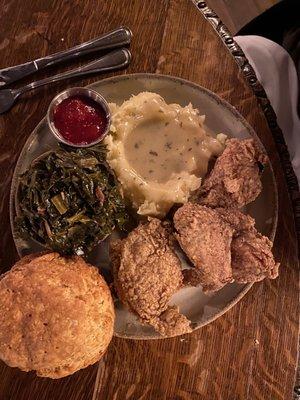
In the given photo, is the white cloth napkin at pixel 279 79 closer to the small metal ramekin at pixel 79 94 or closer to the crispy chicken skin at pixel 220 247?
the crispy chicken skin at pixel 220 247

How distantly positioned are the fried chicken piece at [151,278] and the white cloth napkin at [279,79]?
1403 mm

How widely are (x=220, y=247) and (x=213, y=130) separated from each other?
3.09ft

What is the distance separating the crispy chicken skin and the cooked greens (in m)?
0.48

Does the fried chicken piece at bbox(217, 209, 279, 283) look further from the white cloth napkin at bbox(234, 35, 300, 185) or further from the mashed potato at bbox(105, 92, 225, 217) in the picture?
the white cloth napkin at bbox(234, 35, 300, 185)

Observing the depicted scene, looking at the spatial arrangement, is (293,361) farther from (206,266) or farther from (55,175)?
(55,175)

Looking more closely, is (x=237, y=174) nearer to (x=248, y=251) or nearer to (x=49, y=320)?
(x=248, y=251)

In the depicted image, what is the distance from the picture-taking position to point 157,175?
360 centimetres

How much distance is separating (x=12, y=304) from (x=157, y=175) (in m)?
1.23

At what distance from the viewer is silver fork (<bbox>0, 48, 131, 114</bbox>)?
3.79 meters

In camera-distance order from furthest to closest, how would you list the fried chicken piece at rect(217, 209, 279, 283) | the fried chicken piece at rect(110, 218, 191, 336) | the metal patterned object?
the metal patterned object, the fried chicken piece at rect(217, 209, 279, 283), the fried chicken piece at rect(110, 218, 191, 336)

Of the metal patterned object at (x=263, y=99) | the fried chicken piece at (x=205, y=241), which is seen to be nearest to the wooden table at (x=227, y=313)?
the metal patterned object at (x=263, y=99)

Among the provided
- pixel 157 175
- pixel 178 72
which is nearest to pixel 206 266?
pixel 157 175

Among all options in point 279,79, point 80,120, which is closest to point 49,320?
point 80,120

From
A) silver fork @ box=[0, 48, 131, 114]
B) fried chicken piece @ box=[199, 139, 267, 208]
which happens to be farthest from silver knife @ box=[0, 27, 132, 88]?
fried chicken piece @ box=[199, 139, 267, 208]
